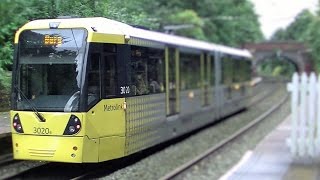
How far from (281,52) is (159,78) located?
83.5 meters

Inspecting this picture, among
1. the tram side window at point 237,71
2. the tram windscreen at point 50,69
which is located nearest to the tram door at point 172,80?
the tram windscreen at point 50,69

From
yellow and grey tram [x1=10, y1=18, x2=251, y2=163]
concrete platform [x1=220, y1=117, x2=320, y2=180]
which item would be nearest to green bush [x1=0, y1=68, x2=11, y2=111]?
yellow and grey tram [x1=10, y1=18, x2=251, y2=163]

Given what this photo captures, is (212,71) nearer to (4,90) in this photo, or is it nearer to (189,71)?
(189,71)

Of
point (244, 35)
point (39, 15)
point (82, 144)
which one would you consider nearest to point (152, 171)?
point (82, 144)

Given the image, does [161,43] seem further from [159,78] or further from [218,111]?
[218,111]

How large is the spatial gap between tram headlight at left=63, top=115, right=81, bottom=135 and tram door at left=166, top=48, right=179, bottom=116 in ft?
16.9

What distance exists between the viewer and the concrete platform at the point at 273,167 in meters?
10.6

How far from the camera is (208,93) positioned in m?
20.2

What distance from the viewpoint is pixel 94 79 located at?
979 centimetres

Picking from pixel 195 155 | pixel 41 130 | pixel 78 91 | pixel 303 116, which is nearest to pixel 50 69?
pixel 78 91

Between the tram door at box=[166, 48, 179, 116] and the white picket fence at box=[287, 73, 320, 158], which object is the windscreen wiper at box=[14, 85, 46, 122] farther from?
the white picket fence at box=[287, 73, 320, 158]

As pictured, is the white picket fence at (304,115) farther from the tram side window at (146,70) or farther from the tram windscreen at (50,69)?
the tram windscreen at (50,69)

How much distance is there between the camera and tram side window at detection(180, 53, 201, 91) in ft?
53.6

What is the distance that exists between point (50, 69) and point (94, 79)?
0.76 meters
